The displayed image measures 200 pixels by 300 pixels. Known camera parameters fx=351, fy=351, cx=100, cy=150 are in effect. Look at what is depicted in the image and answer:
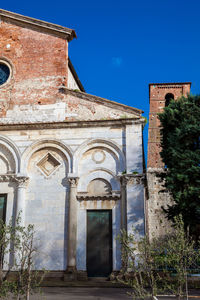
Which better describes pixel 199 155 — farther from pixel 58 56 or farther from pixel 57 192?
pixel 58 56

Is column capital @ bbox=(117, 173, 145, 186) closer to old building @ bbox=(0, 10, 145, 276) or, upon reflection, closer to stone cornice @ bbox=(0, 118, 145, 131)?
old building @ bbox=(0, 10, 145, 276)

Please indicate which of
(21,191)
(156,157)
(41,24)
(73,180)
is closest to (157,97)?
(156,157)

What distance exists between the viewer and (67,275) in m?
12.6

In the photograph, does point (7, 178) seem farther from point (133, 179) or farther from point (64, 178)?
point (133, 179)

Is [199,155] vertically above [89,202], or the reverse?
[199,155]

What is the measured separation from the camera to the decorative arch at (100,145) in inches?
551

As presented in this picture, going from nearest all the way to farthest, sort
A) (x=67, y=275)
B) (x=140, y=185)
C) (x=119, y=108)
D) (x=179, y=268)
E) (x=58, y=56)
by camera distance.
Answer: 1. (x=179, y=268)
2. (x=67, y=275)
3. (x=140, y=185)
4. (x=119, y=108)
5. (x=58, y=56)

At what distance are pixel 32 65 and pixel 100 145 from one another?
4966 millimetres

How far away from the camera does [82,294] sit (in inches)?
399

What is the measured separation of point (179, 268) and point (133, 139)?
7.71 m

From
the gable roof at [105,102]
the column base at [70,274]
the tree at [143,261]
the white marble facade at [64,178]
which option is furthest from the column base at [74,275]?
the gable roof at [105,102]

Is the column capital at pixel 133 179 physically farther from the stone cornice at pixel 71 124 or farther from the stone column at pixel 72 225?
the stone cornice at pixel 71 124

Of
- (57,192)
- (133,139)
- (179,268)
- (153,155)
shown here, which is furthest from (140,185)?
(153,155)

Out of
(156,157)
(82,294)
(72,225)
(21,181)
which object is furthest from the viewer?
(156,157)
